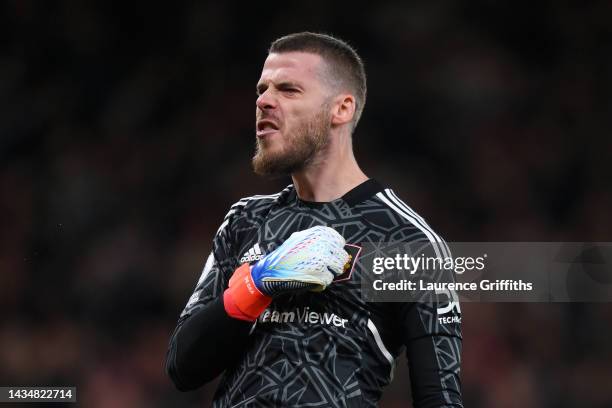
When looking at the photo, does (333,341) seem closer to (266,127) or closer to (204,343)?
(204,343)

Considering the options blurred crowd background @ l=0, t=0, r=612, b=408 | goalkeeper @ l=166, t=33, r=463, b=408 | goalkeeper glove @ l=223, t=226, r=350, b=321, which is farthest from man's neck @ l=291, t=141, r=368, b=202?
blurred crowd background @ l=0, t=0, r=612, b=408

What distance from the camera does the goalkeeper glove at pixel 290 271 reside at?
1801 mm

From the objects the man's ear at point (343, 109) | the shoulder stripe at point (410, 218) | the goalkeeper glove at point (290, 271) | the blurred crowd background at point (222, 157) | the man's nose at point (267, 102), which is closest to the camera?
the goalkeeper glove at point (290, 271)

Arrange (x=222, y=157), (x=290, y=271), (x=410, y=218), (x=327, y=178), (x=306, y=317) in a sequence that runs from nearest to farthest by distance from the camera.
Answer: (x=290, y=271), (x=306, y=317), (x=410, y=218), (x=327, y=178), (x=222, y=157)

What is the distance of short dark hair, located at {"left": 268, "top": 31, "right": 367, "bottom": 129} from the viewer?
2189 mm

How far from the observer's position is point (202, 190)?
473 cm

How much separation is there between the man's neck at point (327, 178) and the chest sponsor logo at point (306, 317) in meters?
0.31

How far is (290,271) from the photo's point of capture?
5.91ft

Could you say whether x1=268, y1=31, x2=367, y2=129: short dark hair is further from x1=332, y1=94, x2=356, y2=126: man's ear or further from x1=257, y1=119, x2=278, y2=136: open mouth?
x1=257, y1=119, x2=278, y2=136: open mouth

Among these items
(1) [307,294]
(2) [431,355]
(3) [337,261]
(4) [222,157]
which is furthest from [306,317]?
(4) [222,157]

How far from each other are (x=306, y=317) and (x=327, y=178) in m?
0.38

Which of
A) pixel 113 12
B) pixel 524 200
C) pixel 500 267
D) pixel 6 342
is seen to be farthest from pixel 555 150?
pixel 6 342

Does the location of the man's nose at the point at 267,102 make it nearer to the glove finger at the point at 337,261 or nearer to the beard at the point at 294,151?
the beard at the point at 294,151

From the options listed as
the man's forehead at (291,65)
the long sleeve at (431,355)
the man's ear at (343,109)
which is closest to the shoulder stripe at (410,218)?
the long sleeve at (431,355)
